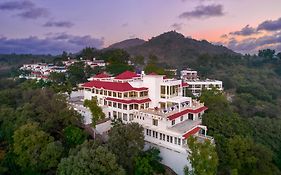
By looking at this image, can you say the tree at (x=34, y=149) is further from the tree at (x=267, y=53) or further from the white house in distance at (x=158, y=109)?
the tree at (x=267, y=53)

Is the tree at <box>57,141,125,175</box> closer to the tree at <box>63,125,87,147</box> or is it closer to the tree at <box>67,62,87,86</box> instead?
the tree at <box>63,125,87,147</box>

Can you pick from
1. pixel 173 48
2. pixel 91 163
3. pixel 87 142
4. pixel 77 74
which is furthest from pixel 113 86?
pixel 173 48

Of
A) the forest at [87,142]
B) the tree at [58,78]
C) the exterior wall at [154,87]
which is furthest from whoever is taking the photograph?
the tree at [58,78]

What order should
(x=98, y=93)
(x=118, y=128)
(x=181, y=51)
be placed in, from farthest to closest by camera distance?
(x=181, y=51)
(x=98, y=93)
(x=118, y=128)

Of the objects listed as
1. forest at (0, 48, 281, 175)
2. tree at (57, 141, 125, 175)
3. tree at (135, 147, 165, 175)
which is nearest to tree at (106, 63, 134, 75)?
forest at (0, 48, 281, 175)

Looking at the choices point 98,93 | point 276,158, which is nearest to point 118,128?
point 98,93

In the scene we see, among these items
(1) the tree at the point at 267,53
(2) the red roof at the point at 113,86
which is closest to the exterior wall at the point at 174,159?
(2) the red roof at the point at 113,86

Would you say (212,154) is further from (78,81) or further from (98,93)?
(78,81)
